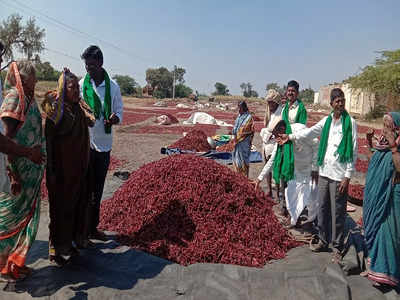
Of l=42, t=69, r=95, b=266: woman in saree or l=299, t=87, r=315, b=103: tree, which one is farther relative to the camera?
l=299, t=87, r=315, b=103: tree

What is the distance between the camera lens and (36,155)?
2.69m

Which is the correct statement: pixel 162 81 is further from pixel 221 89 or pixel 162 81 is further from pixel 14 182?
pixel 14 182

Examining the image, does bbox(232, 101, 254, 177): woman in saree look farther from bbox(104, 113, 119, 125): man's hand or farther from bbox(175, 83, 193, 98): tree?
Result: bbox(175, 83, 193, 98): tree

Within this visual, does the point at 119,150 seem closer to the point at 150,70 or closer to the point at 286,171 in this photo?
the point at 286,171

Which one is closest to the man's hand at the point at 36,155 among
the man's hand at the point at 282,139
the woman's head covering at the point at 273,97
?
the man's hand at the point at 282,139

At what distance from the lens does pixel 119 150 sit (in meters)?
10.7

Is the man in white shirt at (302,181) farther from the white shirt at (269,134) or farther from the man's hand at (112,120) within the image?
the man's hand at (112,120)

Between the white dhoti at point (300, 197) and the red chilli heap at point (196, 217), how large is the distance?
292 mm

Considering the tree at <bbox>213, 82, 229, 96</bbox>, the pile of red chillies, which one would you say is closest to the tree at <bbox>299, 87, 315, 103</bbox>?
the tree at <bbox>213, 82, 229, 96</bbox>

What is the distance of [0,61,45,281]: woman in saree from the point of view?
2617 millimetres

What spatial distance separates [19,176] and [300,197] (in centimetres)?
318

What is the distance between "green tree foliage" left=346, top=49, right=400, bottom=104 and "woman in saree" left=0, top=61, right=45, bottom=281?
24.6m

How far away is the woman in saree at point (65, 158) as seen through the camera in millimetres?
2844

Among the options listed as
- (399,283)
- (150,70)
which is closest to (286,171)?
(399,283)
